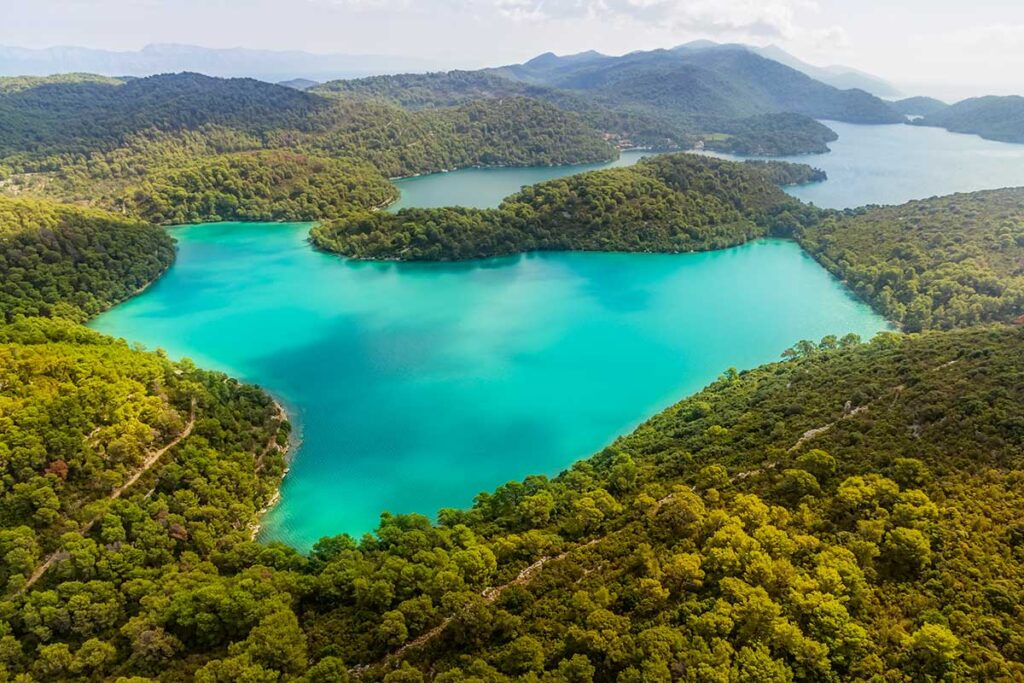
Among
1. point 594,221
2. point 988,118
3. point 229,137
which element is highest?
point 988,118

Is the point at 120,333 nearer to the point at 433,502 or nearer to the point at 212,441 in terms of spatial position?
the point at 212,441

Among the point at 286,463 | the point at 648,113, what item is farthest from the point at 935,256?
the point at 648,113

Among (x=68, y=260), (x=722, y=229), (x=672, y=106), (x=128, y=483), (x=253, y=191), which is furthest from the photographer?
(x=672, y=106)

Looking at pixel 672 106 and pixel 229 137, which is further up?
pixel 672 106

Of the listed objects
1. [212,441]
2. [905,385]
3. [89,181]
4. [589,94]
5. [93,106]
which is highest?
[589,94]

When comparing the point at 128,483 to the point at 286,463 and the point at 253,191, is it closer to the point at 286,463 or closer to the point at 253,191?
the point at 286,463

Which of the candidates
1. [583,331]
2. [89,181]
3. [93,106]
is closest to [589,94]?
[93,106]
